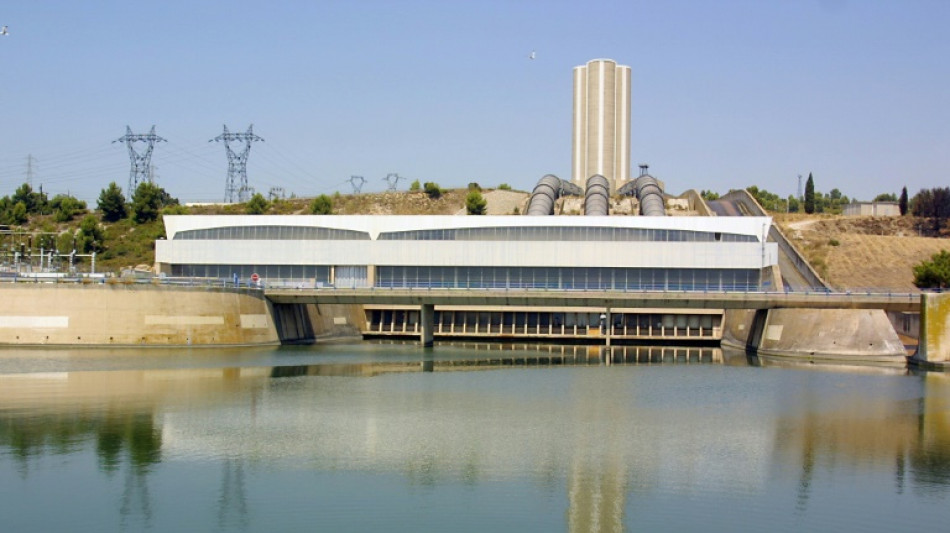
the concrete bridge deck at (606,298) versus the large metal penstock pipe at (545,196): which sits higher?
the large metal penstock pipe at (545,196)

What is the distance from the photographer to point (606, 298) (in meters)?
89.4

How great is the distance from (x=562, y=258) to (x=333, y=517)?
75.4 metres

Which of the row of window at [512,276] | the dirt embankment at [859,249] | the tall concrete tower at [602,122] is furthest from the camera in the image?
the tall concrete tower at [602,122]

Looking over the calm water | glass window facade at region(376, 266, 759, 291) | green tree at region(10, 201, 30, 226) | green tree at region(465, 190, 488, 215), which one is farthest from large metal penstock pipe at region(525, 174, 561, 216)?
green tree at region(10, 201, 30, 226)

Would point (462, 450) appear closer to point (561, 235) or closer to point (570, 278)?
point (570, 278)

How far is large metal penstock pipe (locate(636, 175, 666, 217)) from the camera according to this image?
13388 cm

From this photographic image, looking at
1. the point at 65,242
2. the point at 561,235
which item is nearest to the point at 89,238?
the point at 65,242

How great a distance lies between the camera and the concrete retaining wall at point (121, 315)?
77812 millimetres

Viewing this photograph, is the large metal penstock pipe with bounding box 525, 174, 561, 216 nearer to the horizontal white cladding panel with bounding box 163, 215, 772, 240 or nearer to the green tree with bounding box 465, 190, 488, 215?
the green tree with bounding box 465, 190, 488, 215

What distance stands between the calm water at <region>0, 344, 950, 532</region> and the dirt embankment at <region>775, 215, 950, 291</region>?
5369cm

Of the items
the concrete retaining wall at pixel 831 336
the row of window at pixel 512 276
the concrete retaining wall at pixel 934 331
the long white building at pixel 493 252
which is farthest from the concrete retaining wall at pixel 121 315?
the concrete retaining wall at pixel 934 331

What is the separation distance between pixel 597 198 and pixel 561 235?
3360cm

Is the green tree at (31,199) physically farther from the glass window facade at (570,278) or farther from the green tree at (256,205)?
the glass window facade at (570,278)

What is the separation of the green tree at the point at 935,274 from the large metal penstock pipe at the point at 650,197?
3688cm
